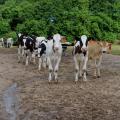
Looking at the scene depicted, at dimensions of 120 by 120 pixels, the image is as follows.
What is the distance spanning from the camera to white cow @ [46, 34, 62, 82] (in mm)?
18812

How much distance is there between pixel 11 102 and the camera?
14648 millimetres

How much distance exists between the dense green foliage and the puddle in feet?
44.5

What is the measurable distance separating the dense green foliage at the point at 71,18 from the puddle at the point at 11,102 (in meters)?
13.6

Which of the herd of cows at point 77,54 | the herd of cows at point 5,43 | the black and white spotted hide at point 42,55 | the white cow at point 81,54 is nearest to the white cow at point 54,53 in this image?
the herd of cows at point 77,54

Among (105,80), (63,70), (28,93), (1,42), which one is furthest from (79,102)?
(1,42)

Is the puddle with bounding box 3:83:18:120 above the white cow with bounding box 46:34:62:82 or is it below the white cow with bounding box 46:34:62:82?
below

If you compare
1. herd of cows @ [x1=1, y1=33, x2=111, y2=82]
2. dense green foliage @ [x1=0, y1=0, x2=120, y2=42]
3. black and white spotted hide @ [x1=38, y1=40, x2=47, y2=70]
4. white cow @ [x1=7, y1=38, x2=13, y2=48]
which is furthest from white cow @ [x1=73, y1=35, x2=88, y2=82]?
white cow @ [x1=7, y1=38, x2=13, y2=48]

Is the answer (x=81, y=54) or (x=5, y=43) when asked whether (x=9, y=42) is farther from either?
(x=81, y=54)

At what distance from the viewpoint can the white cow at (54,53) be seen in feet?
61.7

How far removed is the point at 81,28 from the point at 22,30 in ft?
15.1

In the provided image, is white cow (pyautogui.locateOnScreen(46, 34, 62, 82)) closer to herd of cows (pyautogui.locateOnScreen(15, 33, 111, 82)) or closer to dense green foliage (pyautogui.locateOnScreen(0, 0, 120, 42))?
herd of cows (pyautogui.locateOnScreen(15, 33, 111, 82))

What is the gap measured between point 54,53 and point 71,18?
12.7m

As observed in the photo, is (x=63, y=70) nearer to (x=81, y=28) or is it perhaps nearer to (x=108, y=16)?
(x=81, y=28)

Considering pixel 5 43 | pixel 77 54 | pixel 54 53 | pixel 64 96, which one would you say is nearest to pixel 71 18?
pixel 77 54
